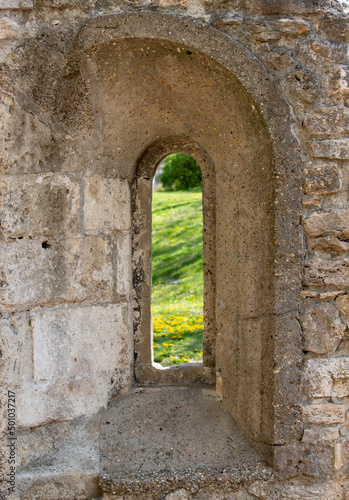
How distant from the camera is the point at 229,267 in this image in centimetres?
289

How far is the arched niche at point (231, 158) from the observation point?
2.37m

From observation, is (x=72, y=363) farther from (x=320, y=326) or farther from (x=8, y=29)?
(x=8, y=29)

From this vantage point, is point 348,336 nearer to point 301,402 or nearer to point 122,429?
point 301,402

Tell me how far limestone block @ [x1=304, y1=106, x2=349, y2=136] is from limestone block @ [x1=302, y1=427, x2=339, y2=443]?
1.63 m

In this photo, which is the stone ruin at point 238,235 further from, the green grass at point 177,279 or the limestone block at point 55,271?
the green grass at point 177,279

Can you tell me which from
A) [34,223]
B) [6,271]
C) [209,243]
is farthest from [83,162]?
[209,243]

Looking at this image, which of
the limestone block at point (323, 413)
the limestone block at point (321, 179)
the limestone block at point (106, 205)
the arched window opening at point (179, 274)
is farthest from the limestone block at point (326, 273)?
the arched window opening at point (179, 274)

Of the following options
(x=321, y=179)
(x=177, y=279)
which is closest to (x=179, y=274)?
(x=177, y=279)

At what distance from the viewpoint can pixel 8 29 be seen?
2377 millimetres

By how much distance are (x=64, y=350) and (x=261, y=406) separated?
119 centimetres

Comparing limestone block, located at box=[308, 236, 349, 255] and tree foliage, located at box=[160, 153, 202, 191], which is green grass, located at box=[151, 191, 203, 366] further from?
limestone block, located at box=[308, 236, 349, 255]

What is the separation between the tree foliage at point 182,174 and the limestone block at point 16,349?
12.8m

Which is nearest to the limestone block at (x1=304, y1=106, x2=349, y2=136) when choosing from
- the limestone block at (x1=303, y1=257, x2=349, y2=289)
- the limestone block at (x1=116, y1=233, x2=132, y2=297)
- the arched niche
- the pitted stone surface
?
the arched niche

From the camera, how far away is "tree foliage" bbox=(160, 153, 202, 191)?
1505 centimetres
